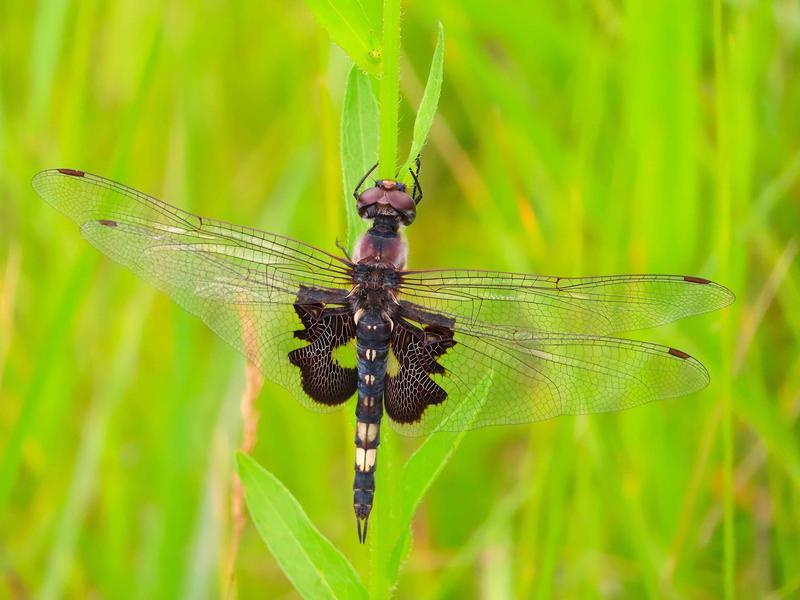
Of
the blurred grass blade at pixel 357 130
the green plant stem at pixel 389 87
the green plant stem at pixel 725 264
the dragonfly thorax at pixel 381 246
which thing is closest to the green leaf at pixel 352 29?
the green plant stem at pixel 389 87

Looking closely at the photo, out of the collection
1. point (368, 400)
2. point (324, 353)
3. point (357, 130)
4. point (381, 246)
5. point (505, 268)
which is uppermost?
point (505, 268)

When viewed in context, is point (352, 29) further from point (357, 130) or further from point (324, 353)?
point (324, 353)

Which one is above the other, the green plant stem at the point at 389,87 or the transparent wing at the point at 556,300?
the green plant stem at the point at 389,87

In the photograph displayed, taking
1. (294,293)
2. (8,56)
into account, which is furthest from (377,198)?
(8,56)

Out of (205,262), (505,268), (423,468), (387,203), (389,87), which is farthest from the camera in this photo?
(505,268)

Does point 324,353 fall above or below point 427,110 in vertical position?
below

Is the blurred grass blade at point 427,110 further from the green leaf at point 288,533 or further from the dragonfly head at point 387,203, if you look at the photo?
the green leaf at point 288,533

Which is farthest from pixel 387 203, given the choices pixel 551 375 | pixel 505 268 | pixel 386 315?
pixel 505 268

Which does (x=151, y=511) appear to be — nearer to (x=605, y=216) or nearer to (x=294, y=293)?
(x=294, y=293)
